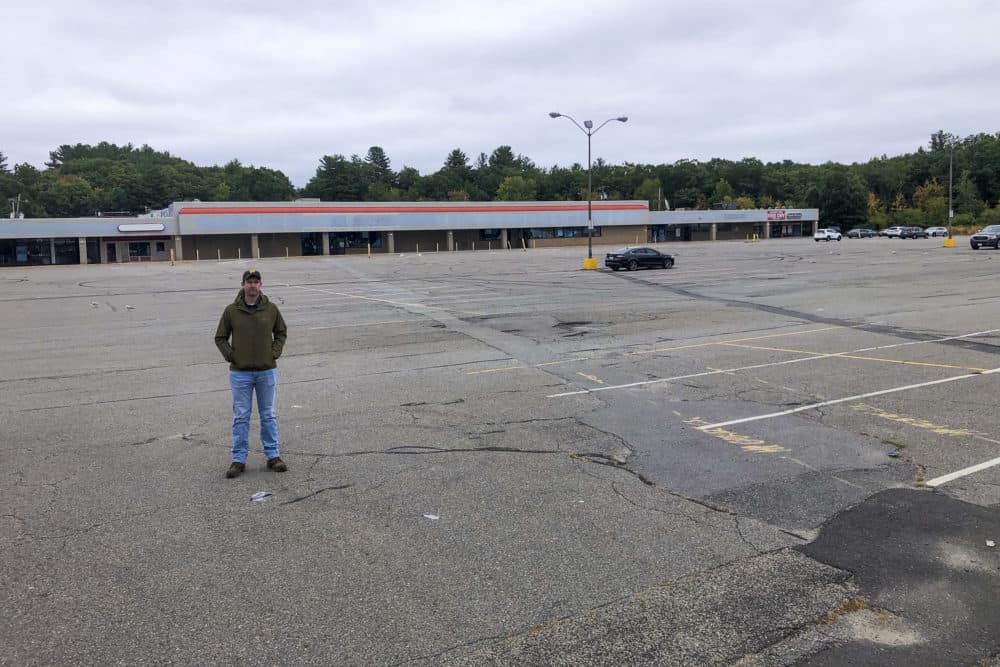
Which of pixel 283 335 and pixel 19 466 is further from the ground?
pixel 283 335

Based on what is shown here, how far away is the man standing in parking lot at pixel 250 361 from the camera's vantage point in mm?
7098

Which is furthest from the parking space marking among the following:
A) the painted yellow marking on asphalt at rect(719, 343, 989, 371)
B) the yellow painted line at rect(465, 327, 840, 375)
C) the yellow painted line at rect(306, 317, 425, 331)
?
the yellow painted line at rect(306, 317, 425, 331)

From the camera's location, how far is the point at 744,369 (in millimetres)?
12148

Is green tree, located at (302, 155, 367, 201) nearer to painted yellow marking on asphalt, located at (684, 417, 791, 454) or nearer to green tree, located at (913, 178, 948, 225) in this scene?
green tree, located at (913, 178, 948, 225)

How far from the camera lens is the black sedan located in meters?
41.1

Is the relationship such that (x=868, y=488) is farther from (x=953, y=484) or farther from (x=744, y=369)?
(x=744, y=369)

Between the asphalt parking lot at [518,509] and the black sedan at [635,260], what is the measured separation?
26.8 m

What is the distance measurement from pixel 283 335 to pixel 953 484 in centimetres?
646

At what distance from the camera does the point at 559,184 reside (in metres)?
150

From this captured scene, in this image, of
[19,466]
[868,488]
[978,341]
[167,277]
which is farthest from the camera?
[167,277]

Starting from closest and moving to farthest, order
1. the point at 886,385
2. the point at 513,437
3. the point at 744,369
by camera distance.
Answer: the point at 513,437 → the point at 886,385 → the point at 744,369

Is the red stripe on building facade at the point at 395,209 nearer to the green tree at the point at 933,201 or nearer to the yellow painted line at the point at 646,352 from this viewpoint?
the green tree at the point at 933,201

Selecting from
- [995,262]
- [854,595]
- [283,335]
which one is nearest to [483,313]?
[283,335]

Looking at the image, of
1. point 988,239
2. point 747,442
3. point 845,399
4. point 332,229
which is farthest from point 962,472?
point 332,229
